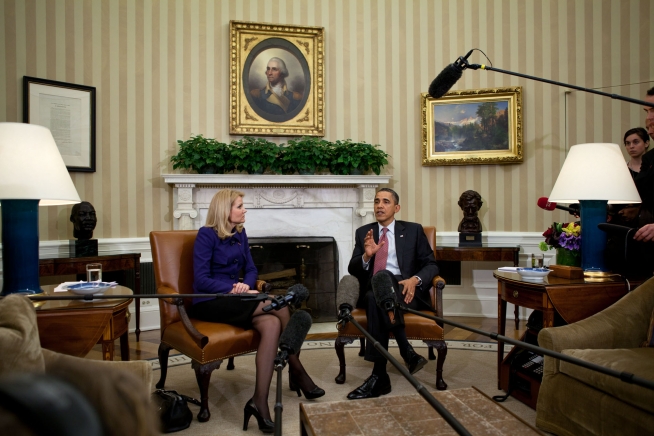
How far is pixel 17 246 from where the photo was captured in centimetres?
251

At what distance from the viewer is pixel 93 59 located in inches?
200

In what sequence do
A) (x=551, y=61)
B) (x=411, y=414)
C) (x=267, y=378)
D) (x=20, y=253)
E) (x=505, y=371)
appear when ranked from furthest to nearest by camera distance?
(x=551, y=61)
(x=505, y=371)
(x=267, y=378)
(x=20, y=253)
(x=411, y=414)

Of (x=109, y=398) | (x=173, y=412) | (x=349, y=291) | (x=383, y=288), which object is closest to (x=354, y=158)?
(x=349, y=291)

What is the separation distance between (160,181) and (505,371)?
393cm

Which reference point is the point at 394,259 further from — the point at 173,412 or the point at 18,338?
the point at 18,338

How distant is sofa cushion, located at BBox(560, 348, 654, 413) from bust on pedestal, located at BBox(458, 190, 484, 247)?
2.93 meters

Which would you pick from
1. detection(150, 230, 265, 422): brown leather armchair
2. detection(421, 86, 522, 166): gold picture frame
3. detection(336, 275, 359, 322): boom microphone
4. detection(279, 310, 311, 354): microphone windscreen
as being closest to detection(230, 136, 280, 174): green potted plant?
detection(150, 230, 265, 422): brown leather armchair

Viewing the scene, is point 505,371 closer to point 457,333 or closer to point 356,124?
point 457,333

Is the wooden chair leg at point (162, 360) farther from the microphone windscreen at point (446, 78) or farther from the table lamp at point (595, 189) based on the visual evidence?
the table lamp at point (595, 189)

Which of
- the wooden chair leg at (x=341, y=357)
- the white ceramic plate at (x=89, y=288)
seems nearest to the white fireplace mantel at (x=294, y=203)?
the wooden chair leg at (x=341, y=357)

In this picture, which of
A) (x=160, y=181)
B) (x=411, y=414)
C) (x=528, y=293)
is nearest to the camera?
(x=411, y=414)

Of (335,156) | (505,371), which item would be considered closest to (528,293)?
(505,371)

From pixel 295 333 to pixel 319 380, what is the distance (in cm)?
240

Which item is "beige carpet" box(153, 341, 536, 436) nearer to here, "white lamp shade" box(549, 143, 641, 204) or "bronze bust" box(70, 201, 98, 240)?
"white lamp shade" box(549, 143, 641, 204)
